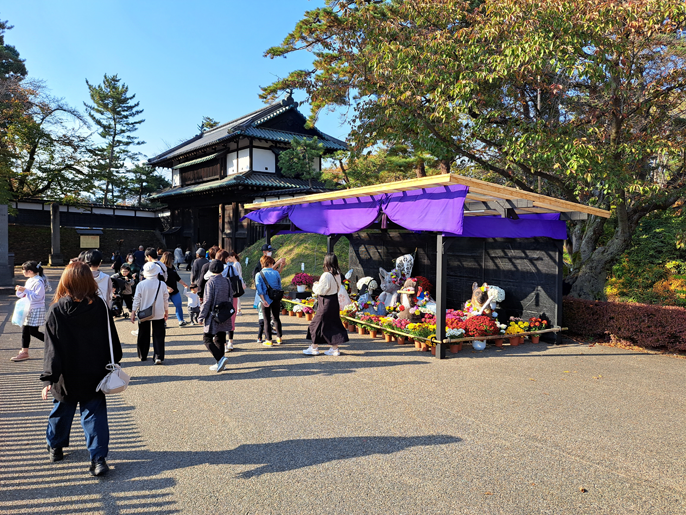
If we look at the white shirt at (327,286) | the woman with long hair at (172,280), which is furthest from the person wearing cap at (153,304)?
the white shirt at (327,286)

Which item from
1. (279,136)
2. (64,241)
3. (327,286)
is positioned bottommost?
(327,286)

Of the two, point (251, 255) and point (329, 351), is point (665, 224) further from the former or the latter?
point (251, 255)

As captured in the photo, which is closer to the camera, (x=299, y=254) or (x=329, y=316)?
(x=329, y=316)

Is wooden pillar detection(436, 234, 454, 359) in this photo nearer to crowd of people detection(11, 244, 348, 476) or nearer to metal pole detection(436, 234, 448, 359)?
metal pole detection(436, 234, 448, 359)

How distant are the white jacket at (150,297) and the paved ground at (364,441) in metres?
0.84

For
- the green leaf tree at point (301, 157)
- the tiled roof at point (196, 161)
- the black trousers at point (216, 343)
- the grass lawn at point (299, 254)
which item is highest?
the tiled roof at point (196, 161)

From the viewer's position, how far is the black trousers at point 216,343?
240 inches

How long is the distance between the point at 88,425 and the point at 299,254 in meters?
13.6

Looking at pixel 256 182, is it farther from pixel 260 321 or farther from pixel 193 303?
pixel 260 321

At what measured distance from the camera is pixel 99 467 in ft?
11.0

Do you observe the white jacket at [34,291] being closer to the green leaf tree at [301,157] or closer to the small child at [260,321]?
the small child at [260,321]

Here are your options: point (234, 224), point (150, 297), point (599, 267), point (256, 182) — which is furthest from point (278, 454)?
point (234, 224)

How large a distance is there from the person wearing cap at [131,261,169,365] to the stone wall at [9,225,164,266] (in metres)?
25.0

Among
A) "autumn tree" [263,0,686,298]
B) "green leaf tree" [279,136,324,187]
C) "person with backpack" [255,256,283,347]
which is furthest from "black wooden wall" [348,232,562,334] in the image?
"green leaf tree" [279,136,324,187]
